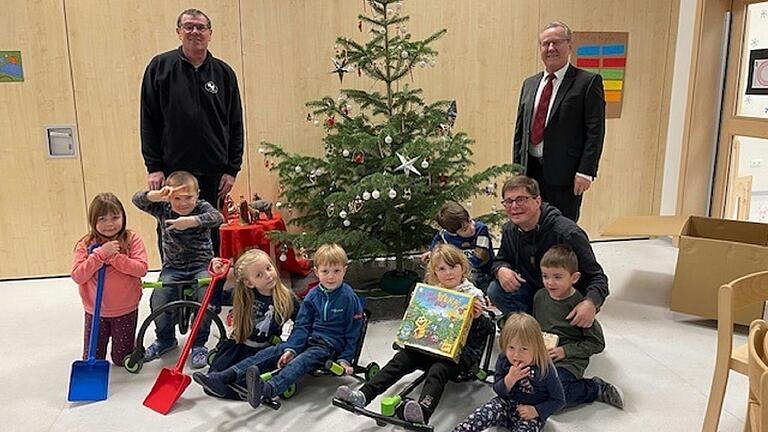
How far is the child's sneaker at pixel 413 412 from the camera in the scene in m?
2.37

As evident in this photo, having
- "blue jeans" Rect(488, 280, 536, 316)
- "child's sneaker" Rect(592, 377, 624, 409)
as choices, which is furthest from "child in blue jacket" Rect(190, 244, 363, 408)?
"child's sneaker" Rect(592, 377, 624, 409)

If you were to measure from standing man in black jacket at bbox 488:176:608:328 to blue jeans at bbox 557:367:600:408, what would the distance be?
0.22m

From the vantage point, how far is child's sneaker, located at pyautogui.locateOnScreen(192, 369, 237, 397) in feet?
8.52

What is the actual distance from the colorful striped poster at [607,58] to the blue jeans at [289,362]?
322cm

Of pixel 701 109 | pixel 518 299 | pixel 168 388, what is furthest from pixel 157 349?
pixel 701 109

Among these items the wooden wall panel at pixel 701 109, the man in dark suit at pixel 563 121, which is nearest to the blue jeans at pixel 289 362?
the man in dark suit at pixel 563 121

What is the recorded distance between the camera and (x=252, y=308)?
2.81 meters

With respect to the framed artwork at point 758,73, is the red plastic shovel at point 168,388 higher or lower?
lower

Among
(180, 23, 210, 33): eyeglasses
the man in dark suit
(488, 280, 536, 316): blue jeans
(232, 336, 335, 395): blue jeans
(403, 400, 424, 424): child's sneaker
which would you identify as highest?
(180, 23, 210, 33): eyeglasses

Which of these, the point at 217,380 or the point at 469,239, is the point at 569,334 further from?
the point at 217,380

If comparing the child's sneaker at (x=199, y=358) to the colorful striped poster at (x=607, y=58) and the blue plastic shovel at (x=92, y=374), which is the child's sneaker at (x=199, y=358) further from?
the colorful striped poster at (x=607, y=58)

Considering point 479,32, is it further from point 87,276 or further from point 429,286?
point 87,276

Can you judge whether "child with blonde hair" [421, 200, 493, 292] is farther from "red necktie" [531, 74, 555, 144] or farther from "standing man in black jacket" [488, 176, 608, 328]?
"red necktie" [531, 74, 555, 144]

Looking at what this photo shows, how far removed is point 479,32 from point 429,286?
2.57 meters
